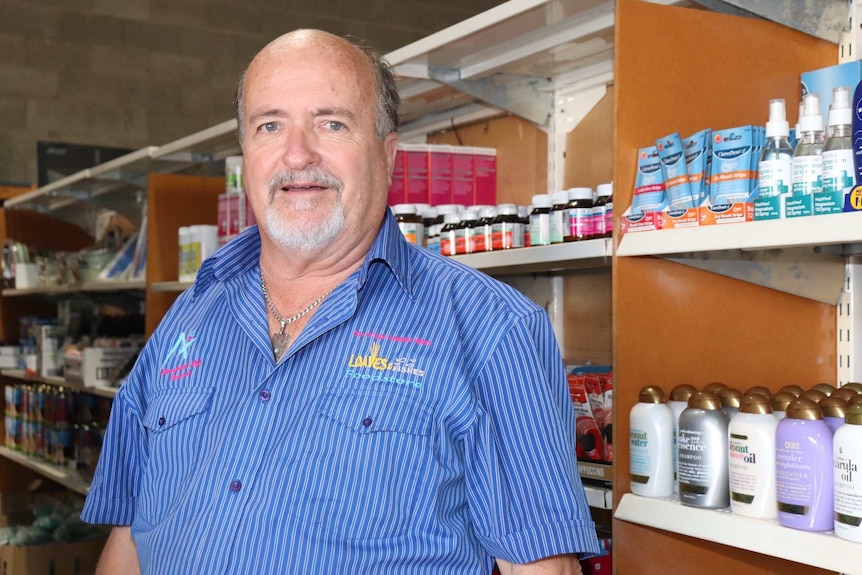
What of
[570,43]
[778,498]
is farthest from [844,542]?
[570,43]

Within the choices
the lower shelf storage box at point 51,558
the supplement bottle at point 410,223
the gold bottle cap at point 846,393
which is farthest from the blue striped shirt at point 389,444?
the lower shelf storage box at point 51,558

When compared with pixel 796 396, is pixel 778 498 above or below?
below

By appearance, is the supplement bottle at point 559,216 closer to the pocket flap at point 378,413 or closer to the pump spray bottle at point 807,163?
the pump spray bottle at point 807,163

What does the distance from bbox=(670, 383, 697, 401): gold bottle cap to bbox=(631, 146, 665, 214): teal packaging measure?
0.35 m

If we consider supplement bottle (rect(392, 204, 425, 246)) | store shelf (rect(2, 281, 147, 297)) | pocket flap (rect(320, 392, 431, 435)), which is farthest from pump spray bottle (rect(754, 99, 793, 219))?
store shelf (rect(2, 281, 147, 297))

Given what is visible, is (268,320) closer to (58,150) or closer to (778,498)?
(778,498)

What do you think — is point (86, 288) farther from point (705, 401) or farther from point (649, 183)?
point (705, 401)

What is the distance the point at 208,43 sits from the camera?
873 cm

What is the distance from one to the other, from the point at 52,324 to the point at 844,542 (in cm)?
521

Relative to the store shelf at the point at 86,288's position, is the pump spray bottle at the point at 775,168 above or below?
above

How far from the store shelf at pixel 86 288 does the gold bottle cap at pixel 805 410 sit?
3360mm

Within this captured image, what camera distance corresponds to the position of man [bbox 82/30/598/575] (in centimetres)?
159

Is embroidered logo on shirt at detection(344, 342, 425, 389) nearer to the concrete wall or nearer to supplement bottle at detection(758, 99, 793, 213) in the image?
supplement bottle at detection(758, 99, 793, 213)

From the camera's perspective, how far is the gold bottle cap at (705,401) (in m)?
1.89
